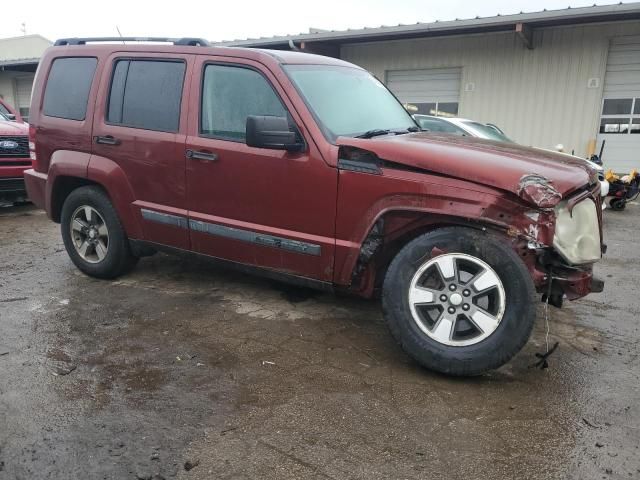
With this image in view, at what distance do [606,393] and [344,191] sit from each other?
6.28 ft

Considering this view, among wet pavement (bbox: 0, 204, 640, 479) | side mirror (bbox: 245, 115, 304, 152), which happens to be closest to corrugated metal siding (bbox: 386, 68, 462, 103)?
wet pavement (bbox: 0, 204, 640, 479)

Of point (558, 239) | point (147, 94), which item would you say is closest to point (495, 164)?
point (558, 239)

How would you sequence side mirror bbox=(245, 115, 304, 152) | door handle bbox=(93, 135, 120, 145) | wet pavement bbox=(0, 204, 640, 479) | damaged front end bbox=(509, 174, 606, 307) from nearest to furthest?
wet pavement bbox=(0, 204, 640, 479) → damaged front end bbox=(509, 174, 606, 307) → side mirror bbox=(245, 115, 304, 152) → door handle bbox=(93, 135, 120, 145)

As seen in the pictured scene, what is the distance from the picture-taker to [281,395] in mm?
2990

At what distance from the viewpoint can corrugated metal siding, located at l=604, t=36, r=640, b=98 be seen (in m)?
12.6

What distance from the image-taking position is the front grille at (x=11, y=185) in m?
8.01

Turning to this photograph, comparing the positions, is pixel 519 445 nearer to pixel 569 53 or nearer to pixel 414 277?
pixel 414 277

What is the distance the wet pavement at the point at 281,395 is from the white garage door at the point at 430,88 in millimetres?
11368

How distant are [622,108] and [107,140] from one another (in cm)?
1274

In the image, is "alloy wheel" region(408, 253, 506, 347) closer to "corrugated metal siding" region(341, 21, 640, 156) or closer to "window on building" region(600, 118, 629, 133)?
"corrugated metal siding" region(341, 21, 640, 156)

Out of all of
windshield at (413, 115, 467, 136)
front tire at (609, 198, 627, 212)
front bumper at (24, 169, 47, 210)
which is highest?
windshield at (413, 115, 467, 136)

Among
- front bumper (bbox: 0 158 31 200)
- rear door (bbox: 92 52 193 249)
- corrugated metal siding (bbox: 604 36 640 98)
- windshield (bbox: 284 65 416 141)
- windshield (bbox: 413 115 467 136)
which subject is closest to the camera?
windshield (bbox: 284 65 416 141)

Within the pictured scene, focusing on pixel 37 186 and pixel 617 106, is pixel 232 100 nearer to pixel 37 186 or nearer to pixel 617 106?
pixel 37 186

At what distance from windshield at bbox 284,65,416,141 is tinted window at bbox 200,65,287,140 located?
0.24 meters
